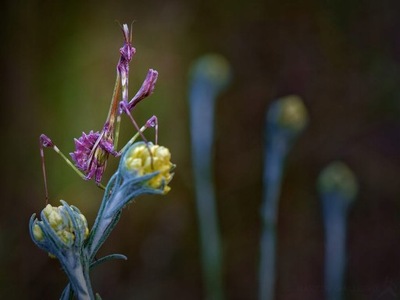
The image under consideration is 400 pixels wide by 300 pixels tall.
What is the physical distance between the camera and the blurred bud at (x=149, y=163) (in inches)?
12.4

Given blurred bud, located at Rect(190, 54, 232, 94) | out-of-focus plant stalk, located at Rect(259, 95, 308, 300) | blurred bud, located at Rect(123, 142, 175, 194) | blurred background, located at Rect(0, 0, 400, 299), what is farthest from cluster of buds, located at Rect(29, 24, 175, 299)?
blurred background, located at Rect(0, 0, 400, 299)

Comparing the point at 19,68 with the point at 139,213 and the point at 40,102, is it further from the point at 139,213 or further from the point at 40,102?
the point at 139,213

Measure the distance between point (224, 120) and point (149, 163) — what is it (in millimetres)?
739

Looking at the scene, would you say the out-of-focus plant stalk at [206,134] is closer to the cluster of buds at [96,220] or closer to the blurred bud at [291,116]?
the blurred bud at [291,116]

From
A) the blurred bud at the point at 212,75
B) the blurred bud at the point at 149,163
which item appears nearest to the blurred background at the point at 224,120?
the blurred bud at the point at 212,75

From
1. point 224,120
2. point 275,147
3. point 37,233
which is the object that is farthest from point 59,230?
point 224,120

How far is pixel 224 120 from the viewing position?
105cm

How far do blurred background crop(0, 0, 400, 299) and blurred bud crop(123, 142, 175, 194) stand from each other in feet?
2.13

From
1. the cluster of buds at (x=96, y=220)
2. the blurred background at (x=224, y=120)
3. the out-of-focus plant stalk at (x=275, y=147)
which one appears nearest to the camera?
the cluster of buds at (x=96, y=220)

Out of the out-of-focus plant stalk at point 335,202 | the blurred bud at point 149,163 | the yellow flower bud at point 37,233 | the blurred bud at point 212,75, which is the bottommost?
the out-of-focus plant stalk at point 335,202

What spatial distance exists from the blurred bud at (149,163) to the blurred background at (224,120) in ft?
2.13

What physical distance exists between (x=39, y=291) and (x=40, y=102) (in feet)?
0.94

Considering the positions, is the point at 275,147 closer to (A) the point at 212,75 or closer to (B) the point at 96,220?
(A) the point at 212,75

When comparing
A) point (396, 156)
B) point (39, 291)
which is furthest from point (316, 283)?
point (39, 291)
